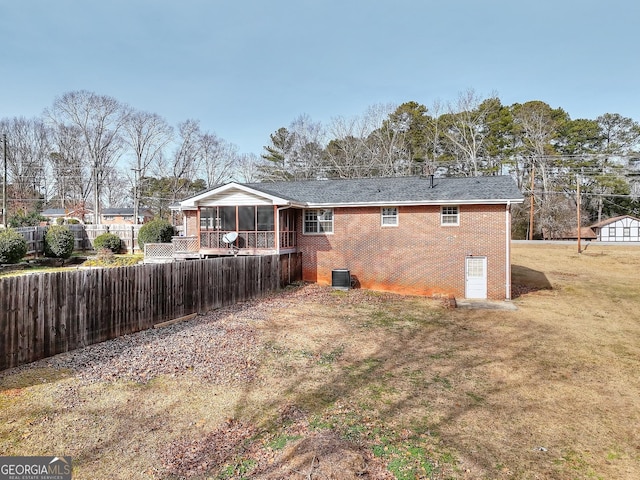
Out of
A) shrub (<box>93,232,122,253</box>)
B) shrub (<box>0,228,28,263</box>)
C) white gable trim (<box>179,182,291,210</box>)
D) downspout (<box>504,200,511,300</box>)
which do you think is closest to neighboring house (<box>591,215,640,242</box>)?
downspout (<box>504,200,511,300</box>)

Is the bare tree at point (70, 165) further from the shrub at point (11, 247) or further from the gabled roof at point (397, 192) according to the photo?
the gabled roof at point (397, 192)

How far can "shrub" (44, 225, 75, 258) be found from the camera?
2316 centimetres

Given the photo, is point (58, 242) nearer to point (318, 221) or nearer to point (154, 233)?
point (154, 233)

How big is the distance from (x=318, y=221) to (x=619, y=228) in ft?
161

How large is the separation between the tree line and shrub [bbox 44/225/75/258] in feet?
62.2

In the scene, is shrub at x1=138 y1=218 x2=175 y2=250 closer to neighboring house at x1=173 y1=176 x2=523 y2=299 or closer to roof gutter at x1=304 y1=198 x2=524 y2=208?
neighboring house at x1=173 y1=176 x2=523 y2=299

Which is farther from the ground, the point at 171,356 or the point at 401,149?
the point at 401,149

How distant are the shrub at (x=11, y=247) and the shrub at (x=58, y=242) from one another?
3215mm

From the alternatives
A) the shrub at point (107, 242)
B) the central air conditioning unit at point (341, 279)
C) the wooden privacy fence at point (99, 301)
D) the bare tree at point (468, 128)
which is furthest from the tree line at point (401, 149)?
the wooden privacy fence at point (99, 301)

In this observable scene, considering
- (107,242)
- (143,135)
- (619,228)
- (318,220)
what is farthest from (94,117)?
(619,228)

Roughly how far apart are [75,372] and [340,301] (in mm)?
9231

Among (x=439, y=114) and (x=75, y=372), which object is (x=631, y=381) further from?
(x=439, y=114)

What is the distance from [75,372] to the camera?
663cm

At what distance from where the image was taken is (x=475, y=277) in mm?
15523
